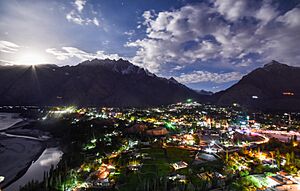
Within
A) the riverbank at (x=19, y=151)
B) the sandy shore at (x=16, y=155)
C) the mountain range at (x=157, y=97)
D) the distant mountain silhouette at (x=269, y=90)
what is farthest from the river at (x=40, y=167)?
the distant mountain silhouette at (x=269, y=90)

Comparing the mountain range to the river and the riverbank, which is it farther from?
the river

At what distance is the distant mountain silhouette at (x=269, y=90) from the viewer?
13262 centimetres

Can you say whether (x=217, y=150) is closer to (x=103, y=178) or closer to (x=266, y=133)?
(x=103, y=178)

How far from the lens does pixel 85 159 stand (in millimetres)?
38969

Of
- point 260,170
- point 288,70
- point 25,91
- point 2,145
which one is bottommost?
point 2,145

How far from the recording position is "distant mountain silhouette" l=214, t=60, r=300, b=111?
132625 mm

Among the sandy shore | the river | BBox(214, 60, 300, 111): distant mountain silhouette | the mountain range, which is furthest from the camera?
the mountain range

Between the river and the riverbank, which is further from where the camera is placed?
the riverbank

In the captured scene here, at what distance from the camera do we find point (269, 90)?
151 metres

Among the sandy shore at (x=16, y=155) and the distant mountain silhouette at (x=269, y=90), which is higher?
the distant mountain silhouette at (x=269, y=90)

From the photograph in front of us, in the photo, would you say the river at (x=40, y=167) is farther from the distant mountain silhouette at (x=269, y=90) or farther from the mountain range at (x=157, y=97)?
the distant mountain silhouette at (x=269, y=90)

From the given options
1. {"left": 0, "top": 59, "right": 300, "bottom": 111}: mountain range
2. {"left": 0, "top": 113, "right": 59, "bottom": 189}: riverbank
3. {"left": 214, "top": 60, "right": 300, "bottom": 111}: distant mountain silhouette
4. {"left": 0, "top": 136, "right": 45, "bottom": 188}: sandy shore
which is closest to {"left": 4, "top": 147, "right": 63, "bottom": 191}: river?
{"left": 0, "top": 113, "right": 59, "bottom": 189}: riverbank

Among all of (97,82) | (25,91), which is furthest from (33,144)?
(25,91)

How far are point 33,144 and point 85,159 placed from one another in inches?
1109
